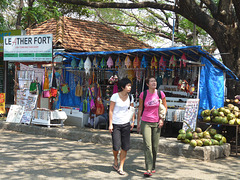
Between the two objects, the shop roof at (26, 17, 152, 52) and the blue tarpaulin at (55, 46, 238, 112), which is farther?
the shop roof at (26, 17, 152, 52)

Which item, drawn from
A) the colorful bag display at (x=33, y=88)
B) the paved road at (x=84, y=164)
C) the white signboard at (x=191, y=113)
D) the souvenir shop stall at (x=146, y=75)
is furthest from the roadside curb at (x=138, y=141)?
the souvenir shop stall at (x=146, y=75)

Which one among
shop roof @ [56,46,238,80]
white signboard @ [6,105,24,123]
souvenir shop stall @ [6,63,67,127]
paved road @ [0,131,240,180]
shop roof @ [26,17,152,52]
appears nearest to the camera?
paved road @ [0,131,240,180]

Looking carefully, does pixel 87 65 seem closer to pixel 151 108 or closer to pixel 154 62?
pixel 154 62

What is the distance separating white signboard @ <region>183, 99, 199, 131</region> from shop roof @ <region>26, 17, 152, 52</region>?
5.71 m

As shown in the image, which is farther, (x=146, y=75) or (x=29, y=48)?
(x=29, y=48)

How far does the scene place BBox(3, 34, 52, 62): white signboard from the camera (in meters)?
10.8

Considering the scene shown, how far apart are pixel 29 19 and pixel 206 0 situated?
1071 cm

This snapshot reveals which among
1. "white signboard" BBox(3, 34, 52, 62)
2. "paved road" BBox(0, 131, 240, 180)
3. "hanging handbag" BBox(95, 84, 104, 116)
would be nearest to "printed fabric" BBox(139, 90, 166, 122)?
"paved road" BBox(0, 131, 240, 180)

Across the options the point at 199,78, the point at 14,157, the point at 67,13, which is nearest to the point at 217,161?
the point at 199,78

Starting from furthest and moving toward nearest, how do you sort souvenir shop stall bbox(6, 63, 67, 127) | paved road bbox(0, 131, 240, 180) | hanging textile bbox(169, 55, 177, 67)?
1. souvenir shop stall bbox(6, 63, 67, 127)
2. hanging textile bbox(169, 55, 177, 67)
3. paved road bbox(0, 131, 240, 180)

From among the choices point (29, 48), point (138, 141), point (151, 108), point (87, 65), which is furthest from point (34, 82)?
point (151, 108)

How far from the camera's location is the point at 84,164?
6.47m

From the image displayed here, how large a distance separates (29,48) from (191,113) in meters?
6.03

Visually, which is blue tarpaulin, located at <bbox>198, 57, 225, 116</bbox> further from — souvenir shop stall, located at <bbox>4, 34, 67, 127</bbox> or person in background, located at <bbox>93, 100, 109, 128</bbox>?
souvenir shop stall, located at <bbox>4, 34, 67, 127</bbox>
